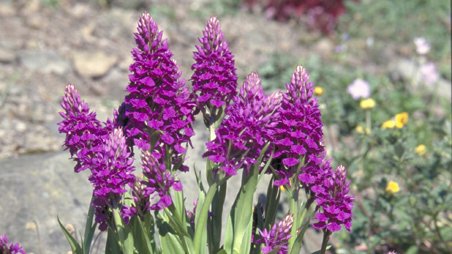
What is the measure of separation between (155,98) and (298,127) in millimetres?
528

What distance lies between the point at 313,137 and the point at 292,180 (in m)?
0.21

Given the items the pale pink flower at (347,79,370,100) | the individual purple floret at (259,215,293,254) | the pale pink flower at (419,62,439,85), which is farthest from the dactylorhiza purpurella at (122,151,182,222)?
the pale pink flower at (419,62,439,85)

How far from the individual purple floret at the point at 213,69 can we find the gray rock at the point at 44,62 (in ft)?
14.0

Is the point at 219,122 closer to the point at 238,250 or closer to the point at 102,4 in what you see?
the point at 238,250

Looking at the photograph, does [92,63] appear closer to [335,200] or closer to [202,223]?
[202,223]

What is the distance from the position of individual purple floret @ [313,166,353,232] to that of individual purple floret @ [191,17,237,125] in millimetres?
497

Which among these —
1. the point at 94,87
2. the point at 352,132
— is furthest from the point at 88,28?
the point at 352,132

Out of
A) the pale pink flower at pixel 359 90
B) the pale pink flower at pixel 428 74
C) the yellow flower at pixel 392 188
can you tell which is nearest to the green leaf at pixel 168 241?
the yellow flower at pixel 392 188

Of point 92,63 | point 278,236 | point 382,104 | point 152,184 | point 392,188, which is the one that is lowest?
point 278,236

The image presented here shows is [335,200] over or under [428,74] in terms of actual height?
under

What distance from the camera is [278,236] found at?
8.71 feet

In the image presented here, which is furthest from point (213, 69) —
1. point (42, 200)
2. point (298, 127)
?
point (42, 200)

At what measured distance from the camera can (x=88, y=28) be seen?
7660 millimetres

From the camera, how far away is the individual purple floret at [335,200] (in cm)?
268
